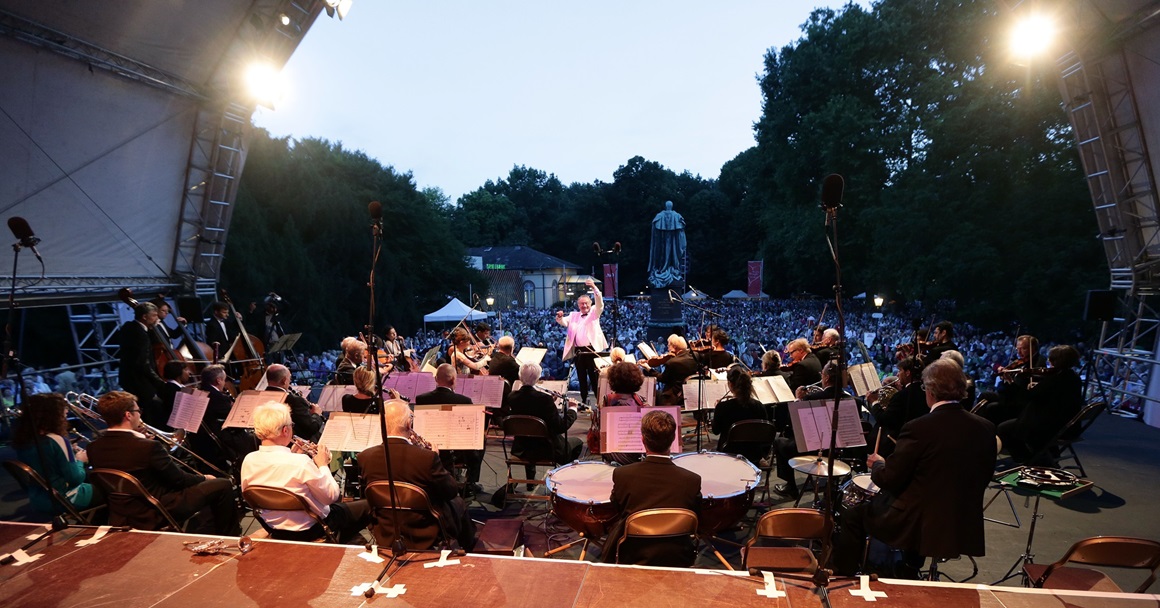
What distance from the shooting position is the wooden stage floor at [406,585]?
9.78 ft

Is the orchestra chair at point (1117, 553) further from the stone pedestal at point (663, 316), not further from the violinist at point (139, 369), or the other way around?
the stone pedestal at point (663, 316)

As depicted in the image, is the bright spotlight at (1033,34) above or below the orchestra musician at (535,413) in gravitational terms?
above

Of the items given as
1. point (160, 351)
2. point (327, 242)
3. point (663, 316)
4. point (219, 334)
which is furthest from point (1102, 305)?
point (327, 242)

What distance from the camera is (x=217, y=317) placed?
1001 cm

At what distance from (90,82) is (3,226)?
2.48m

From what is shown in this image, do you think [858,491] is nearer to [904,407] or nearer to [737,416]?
[904,407]

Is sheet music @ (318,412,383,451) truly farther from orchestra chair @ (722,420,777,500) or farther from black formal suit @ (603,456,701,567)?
orchestra chair @ (722,420,777,500)

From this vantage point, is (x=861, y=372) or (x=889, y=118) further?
(x=889, y=118)

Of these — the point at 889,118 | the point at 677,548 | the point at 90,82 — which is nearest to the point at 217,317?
the point at 90,82

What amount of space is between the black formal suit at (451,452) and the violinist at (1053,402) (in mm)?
5564

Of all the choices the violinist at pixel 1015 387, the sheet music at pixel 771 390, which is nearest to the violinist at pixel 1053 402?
the violinist at pixel 1015 387

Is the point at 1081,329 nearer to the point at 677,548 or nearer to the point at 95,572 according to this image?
the point at 677,548

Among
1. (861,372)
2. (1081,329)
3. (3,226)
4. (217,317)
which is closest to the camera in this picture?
(861,372)

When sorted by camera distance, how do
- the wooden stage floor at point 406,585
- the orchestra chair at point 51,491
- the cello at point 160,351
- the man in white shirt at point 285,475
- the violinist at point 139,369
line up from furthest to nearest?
1. the cello at point 160,351
2. the violinist at point 139,369
3. the orchestra chair at point 51,491
4. the man in white shirt at point 285,475
5. the wooden stage floor at point 406,585
